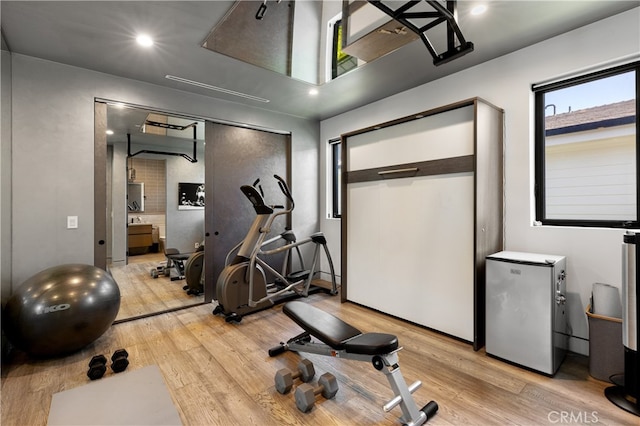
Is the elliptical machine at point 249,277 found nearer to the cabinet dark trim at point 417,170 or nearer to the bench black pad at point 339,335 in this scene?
the cabinet dark trim at point 417,170

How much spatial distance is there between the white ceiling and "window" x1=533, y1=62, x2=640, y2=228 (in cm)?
51

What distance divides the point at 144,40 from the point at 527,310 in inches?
151

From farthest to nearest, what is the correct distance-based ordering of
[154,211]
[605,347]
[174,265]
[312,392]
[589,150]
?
[154,211], [174,265], [589,150], [605,347], [312,392]

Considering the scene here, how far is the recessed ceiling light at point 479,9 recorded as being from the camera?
2.18m

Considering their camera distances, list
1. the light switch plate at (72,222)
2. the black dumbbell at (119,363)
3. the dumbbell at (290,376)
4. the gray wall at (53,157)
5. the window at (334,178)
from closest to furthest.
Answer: the dumbbell at (290,376)
the black dumbbell at (119,363)
the gray wall at (53,157)
the light switch plate at (72,222)
the window at (334,178)

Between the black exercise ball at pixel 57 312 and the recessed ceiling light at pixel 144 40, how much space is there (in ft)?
6.86

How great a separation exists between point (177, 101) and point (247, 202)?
156 centimetres

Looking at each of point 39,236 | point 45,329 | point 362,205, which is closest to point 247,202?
point 362,205

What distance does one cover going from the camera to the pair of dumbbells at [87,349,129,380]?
2.19 meters

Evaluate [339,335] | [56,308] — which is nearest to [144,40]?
[56,308]

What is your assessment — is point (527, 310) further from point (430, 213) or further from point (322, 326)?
point (322, 326)

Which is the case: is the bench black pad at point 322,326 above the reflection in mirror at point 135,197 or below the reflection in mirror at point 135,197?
below

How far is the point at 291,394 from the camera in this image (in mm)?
2010

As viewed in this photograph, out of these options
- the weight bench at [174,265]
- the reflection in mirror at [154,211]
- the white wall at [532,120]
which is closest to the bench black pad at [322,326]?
the white wall at [532,120]
